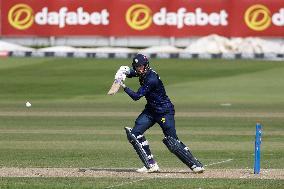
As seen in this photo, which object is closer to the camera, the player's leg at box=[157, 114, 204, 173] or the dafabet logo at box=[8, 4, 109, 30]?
the player's leg at box=[157, 114, 204, 173]

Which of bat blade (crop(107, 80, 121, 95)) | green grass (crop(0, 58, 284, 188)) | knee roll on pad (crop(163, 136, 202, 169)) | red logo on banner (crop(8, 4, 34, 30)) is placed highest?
bat blade (crop(107, 80, 121, 95))

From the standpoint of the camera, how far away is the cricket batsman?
2116 cm

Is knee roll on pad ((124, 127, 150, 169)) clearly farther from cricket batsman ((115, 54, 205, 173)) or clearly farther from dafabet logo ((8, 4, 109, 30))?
dafabet logo ((8, 4, 109, 30))

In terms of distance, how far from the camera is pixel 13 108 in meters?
38.7

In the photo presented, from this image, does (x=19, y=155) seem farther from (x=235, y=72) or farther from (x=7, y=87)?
(x=235, y=72)

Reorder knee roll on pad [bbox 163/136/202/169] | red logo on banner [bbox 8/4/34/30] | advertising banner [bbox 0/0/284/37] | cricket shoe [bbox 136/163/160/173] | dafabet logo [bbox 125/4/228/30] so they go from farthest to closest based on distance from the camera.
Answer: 1. red logo on banner [bbox 8/4/34/30]
2. dafabet logo [bbox 125/4/228/30]
3. advertising banner [bbox 0/0/284/37]
4. cricket shoe [bbox 136/163/160/173]
5. knee roll on pad [bbox 163/136/202/169]

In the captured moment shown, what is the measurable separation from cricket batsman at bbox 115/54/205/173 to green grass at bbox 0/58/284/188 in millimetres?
1010

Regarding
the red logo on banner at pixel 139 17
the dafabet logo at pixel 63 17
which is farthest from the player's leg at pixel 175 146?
the dafabet logo at pixel 63 17

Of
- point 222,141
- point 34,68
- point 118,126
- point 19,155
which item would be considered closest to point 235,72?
point 34,68

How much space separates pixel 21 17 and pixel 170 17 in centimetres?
772

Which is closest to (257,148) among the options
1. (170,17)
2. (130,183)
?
(130,183)

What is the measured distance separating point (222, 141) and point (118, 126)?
504cm

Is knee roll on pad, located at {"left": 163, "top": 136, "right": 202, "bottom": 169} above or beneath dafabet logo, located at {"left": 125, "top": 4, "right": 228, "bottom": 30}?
above

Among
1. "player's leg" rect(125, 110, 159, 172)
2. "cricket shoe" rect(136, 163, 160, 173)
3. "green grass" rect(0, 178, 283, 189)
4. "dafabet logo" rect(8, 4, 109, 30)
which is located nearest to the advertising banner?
"dafabet logo" rect(8, 4, 109, 30)
